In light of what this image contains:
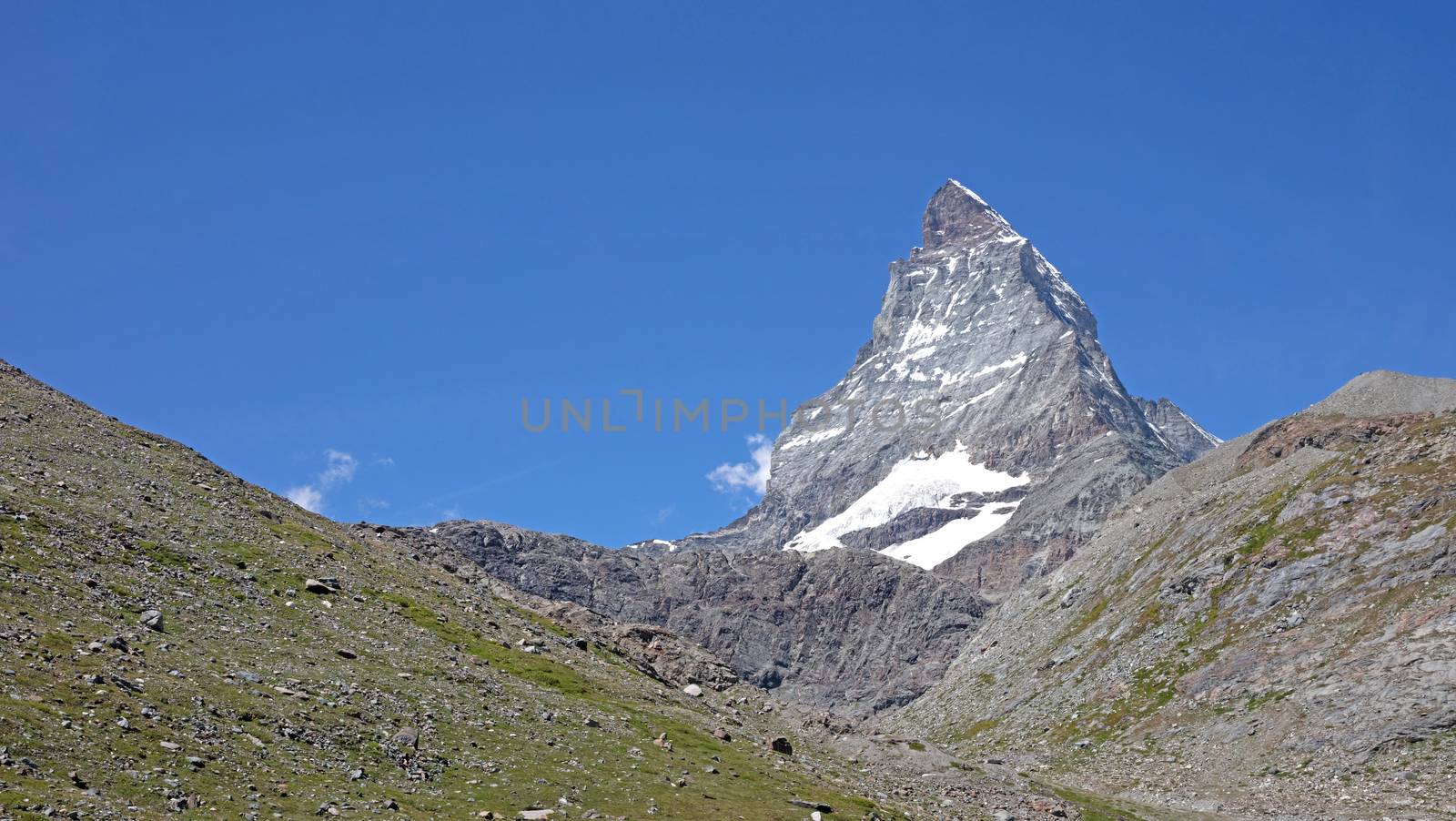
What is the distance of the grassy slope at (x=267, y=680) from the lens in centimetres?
3925

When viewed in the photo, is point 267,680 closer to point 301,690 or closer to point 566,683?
point 301,690

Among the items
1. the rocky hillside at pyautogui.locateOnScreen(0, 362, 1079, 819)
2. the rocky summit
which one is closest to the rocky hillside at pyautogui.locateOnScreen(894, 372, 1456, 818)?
the rocky summit

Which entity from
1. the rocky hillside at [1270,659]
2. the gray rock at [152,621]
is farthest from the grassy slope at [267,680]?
the rocky hillside at [1270,659]

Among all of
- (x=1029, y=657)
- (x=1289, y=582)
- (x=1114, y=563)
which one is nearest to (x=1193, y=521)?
(x=1114, y=563)

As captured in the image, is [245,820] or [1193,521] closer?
[245,820]

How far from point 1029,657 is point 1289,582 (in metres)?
53.3

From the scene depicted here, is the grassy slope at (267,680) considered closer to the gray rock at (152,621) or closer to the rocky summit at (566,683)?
the rocky summit at (566,683)

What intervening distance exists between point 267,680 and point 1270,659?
98.7 meters

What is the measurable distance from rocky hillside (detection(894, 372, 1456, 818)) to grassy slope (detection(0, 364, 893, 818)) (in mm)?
43379

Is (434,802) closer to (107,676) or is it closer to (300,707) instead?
(300,707)

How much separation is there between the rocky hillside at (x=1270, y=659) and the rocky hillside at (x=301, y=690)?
2479 cm

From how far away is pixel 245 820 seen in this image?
3628 centimetres

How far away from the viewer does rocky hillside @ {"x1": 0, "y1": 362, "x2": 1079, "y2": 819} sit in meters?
39.5

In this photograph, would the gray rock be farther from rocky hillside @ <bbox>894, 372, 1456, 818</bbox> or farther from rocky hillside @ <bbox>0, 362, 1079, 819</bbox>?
rocky hillside @ <bbox>894, 372, 1456, 818</bbox>
